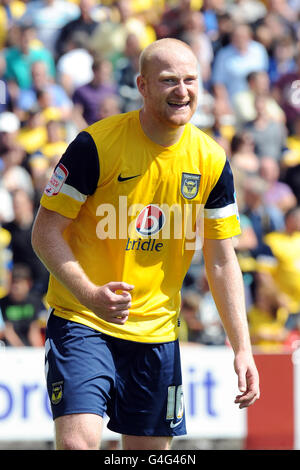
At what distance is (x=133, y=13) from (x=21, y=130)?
235 centimetres

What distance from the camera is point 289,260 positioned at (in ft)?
30.6

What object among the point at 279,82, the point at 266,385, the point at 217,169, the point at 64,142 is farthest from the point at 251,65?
the point at 217,169

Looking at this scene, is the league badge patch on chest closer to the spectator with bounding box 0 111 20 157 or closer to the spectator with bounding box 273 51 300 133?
the spectator with bounding box 0 111 20 157

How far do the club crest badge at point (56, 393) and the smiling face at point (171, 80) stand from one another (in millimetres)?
1334

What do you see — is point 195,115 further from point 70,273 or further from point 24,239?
point 70,273

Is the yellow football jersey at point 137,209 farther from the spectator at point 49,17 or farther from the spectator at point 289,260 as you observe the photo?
the spectator at point 49,17

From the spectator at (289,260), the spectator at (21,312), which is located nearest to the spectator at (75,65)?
the spectator at (21,312)

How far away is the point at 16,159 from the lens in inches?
405

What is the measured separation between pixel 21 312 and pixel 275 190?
3346 millimetres

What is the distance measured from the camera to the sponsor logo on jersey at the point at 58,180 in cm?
432

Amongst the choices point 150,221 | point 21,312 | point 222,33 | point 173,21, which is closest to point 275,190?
point 222,33

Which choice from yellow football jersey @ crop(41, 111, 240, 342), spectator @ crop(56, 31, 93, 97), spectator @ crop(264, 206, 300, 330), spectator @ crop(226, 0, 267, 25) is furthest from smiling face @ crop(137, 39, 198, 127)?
spectator @ crop(226, 0, 267, 25)

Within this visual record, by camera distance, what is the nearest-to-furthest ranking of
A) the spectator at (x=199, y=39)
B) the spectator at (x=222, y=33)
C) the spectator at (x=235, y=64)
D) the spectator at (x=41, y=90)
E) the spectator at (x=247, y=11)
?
the spectator at (x=41, y=90) < the spectator at (x=199, y=39) < the spectator at (x=235, y=64) < the spectator at (x=222, y=33) < the spectator at (x=247, y=11)

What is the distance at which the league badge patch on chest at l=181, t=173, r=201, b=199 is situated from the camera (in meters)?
4.49
